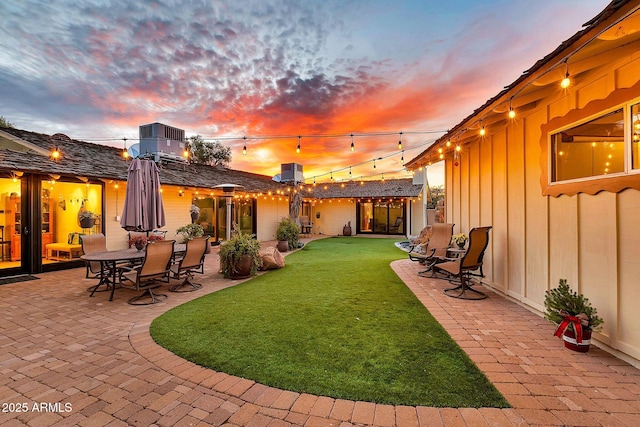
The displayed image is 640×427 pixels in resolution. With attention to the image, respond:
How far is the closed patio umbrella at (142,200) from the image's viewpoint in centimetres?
569

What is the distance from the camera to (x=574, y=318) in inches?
120

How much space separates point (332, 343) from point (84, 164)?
9357 millimetres

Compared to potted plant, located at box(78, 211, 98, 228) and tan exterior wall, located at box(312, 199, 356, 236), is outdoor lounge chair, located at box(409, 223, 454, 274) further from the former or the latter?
tan exterior wall, located at box(312, 199, 356, 236)

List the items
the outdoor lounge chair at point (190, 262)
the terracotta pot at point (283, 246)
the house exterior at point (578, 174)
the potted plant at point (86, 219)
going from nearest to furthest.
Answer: the house exterior at point (578, 174) → the outdoor lounge chair at point (190, 262) → the potted plant at point (86, 219) → the terracotta pot at point (283, 246)

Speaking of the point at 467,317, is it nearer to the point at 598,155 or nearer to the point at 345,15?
the point at 598,155

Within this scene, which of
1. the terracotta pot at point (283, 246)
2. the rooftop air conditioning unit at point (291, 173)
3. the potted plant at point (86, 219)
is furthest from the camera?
the rooftop air conditioning unit at point (291, 173)

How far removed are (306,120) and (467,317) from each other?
27.7 feet

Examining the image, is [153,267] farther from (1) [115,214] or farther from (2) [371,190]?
(2) [371,190]

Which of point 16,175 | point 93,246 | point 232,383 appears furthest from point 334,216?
point 232,383

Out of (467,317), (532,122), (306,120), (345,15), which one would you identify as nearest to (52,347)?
(467,317)

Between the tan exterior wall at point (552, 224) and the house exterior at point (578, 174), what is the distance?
0.04 feet

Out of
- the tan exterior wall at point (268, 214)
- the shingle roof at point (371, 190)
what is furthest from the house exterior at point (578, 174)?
the shingle roof at point (371, 190)

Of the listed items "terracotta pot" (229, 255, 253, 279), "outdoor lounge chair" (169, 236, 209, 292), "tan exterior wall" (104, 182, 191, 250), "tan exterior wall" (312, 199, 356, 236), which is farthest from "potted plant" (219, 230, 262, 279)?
"tan exterior wall" (312, 199, 356, 236)

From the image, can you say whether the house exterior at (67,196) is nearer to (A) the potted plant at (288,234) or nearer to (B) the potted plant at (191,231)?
(B) the potted plant at (191,231)
